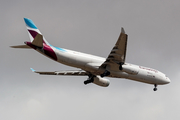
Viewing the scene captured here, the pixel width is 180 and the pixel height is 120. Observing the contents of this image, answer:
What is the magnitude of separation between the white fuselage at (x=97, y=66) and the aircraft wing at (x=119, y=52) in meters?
1.12

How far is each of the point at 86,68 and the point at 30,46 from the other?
7.31 m

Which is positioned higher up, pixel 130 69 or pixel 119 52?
pixel 119 52

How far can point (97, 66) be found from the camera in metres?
36.7

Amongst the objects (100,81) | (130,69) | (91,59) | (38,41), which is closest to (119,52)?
(130,69)

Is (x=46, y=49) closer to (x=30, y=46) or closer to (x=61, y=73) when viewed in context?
(x=30, y=46)

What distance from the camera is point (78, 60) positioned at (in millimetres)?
35406

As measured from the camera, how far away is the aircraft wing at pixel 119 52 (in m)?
31.0

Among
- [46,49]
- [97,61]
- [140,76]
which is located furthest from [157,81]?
[46,49]

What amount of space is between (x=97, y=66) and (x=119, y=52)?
4400mm

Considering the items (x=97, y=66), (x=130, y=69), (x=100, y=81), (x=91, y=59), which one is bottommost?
(x=100, y=81)

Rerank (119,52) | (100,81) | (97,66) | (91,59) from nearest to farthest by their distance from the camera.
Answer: (119,52)
(91,59)
(97,66)
(100,81)

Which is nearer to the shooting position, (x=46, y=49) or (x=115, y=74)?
(x=46, y=49)

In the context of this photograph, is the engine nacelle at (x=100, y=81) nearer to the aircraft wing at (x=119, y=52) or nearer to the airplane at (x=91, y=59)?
the airplane at (x=91, y=59)

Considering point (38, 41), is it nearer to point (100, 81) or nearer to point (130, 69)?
point (130, 69)
